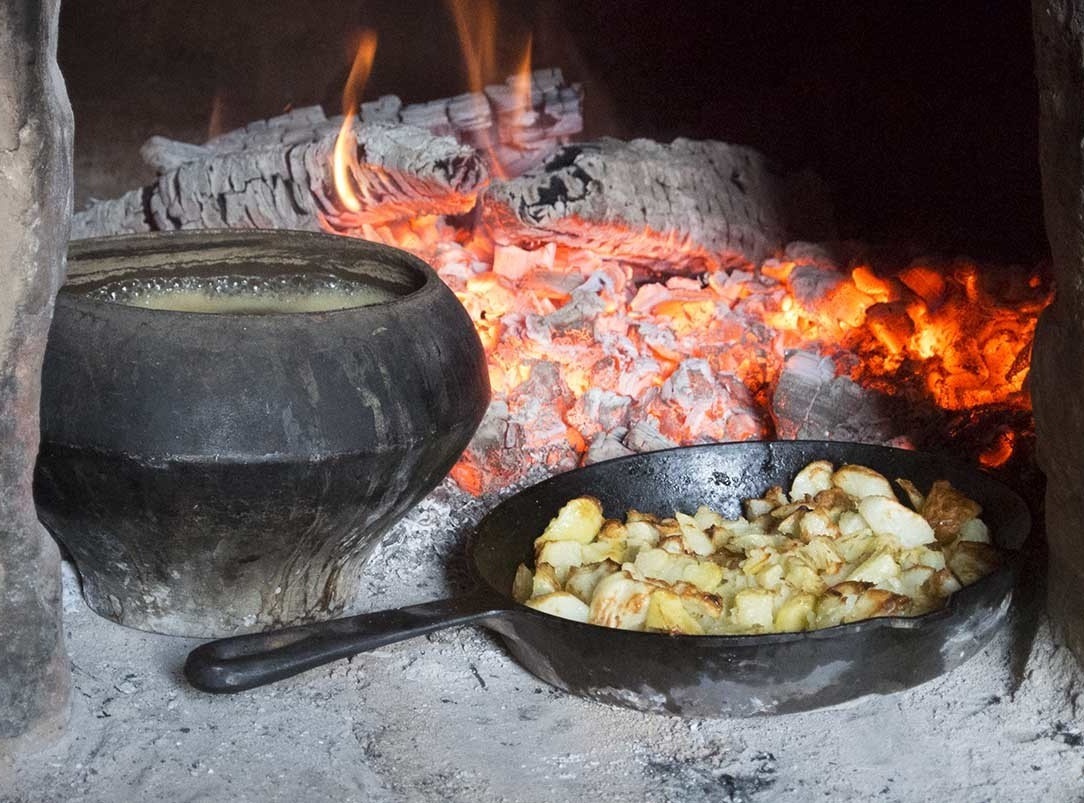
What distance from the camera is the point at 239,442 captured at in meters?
1.89

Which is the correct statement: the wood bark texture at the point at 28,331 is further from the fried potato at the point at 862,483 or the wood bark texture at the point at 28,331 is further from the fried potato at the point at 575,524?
the fried potato at the point at 862,483

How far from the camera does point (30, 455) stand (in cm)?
173

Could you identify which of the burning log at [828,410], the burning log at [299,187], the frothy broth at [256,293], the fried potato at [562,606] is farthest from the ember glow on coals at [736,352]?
the fried potato at [562,606]

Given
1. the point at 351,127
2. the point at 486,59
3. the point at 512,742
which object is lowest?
the point at 512,742

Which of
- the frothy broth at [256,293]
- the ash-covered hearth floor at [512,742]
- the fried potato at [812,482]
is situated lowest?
the ash-covered hearth floor at [512,742]

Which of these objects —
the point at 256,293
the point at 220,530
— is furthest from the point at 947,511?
the point at 256,293

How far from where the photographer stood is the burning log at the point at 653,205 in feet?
9.84

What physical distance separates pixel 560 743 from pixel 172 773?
0.54m

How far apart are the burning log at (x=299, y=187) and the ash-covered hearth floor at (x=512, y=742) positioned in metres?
1.31

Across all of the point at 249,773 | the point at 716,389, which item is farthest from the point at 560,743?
the point at 716,389

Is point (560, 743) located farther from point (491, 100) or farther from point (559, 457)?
point (491, 100)

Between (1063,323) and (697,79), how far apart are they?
2049 mm

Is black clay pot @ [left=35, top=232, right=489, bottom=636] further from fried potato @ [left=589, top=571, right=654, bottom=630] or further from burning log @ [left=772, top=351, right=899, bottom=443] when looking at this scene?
burning log @ [left=772, top=351, right=899, bottom=443]

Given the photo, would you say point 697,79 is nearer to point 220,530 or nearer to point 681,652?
point 220,530
